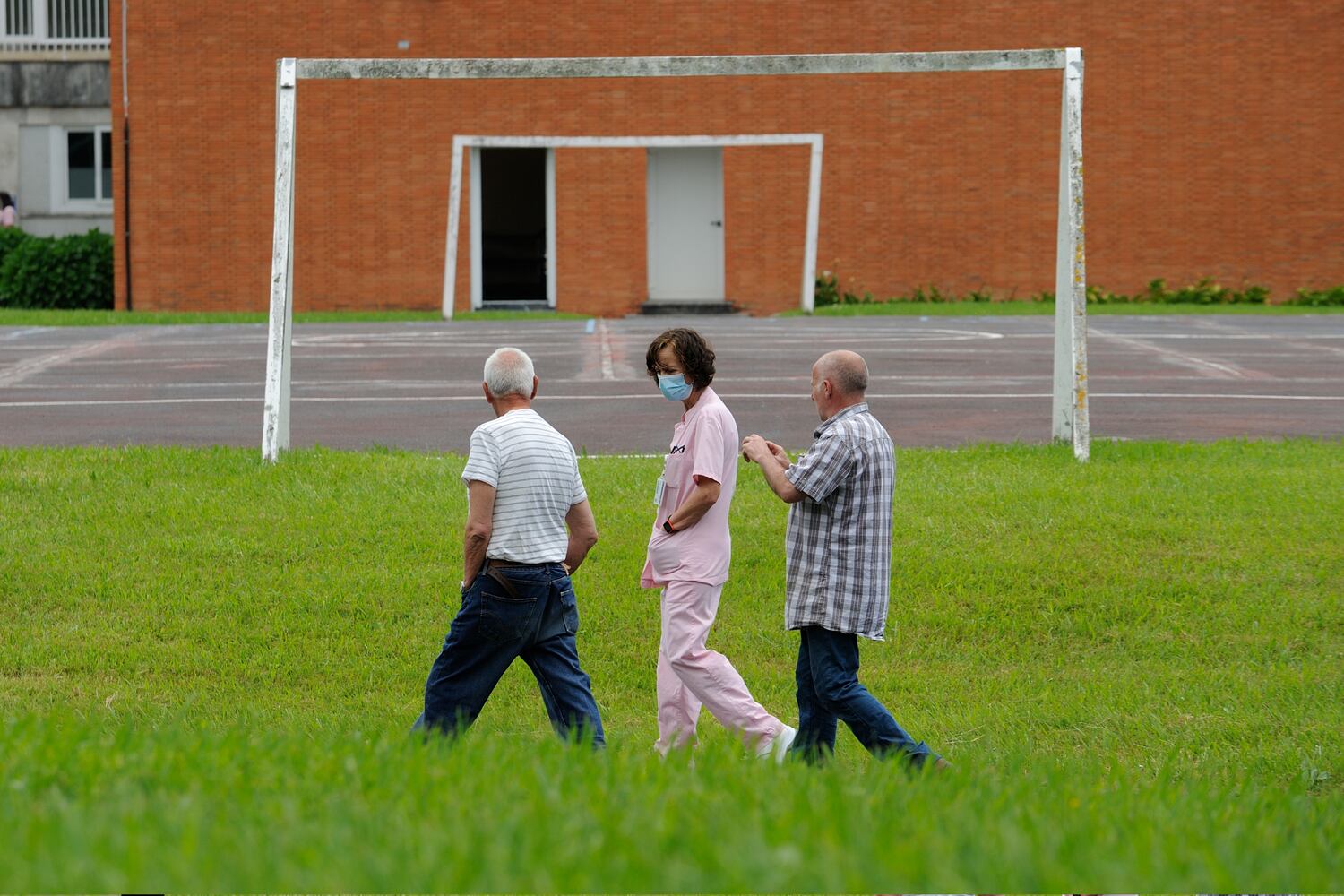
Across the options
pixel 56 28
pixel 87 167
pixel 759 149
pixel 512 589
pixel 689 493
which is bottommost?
pixel 512 589

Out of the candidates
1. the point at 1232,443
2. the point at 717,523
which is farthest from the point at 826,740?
the point at 1232,443

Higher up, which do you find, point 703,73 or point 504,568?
point 703,73

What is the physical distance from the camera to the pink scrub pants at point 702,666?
6219 millimetres

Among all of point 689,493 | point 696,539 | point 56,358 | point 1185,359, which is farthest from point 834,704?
point 56,358

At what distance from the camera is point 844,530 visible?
6062mm

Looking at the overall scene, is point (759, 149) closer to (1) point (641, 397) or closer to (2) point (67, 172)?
(2) point (67, 172)

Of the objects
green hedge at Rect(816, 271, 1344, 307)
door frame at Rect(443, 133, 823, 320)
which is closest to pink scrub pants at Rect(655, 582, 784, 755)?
door frame at Rect(443, 133, 823, 320)

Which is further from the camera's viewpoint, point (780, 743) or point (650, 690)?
point (650, 690)

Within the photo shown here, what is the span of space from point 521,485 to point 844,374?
1.32 m

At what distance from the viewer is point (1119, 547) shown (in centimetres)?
955

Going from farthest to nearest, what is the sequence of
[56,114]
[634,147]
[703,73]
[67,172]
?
[67,172] → [56,114] → [634,147] → [703,73]

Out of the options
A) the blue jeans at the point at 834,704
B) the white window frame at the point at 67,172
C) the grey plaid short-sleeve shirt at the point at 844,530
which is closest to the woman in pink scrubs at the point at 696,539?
the blue jeans at the point at 834,704

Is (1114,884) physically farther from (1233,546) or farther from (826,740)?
(1233,546)

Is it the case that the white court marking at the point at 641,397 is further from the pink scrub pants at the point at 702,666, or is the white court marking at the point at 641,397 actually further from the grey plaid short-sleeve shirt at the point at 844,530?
the grey plaid short-sleeve shirt at the point at 844,530
